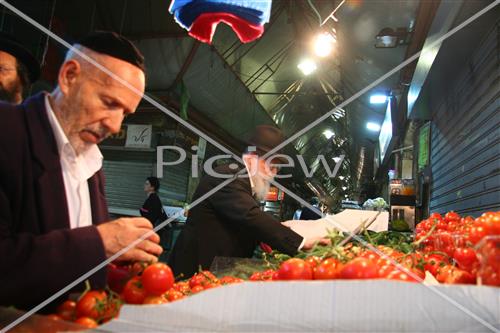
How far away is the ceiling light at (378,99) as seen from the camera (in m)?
10.9

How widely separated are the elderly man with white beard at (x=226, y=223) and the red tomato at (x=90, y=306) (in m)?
2.00

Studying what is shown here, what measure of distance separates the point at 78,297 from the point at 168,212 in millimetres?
9170

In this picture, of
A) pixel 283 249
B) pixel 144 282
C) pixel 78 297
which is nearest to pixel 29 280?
pixel 78 297

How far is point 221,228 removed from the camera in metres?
3.41

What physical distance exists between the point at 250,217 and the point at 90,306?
209cm

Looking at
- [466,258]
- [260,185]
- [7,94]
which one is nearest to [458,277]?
[466,258]

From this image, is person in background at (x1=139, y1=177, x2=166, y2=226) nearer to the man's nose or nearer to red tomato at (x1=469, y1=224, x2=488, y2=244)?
the man's nose

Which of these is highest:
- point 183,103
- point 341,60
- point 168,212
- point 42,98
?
point 341,60

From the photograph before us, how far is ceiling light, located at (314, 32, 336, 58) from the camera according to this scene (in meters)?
7.50

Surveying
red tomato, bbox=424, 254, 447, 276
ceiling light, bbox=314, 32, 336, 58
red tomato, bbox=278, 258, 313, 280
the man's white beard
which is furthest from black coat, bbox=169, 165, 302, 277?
ceiling light, bbox=314, 32, 336, 58

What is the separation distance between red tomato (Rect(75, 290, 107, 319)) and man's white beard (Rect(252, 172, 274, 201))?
8.25ft

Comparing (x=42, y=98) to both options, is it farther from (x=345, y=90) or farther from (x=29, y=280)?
(x=345, y=90)

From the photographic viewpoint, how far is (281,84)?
516 inches

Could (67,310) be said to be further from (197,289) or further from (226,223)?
(226,223)
